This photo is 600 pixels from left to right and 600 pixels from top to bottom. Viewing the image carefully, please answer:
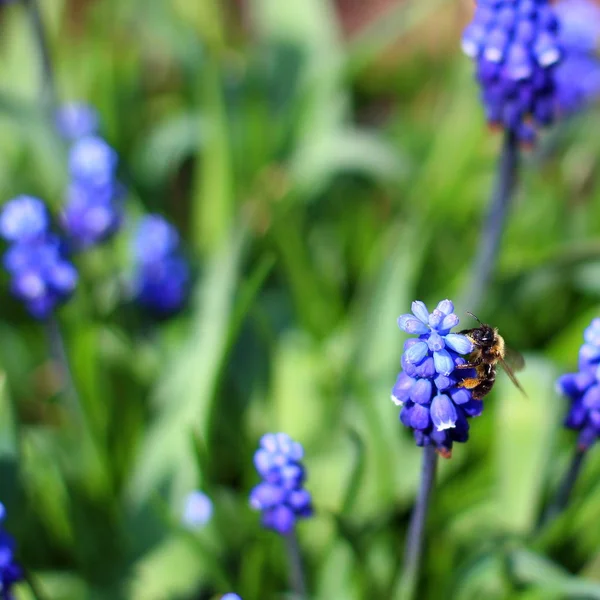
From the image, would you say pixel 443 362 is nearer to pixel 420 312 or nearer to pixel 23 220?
pixel 420 312

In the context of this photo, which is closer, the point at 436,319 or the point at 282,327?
the point at 436,319

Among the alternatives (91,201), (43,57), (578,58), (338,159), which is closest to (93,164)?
(91,201)

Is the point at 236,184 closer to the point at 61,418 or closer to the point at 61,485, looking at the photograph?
the point at 61,418

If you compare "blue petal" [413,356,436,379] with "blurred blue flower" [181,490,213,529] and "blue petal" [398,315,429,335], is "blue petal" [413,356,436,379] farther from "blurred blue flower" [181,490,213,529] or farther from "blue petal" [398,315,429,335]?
"blurred blue flower" [181,490,213,529]

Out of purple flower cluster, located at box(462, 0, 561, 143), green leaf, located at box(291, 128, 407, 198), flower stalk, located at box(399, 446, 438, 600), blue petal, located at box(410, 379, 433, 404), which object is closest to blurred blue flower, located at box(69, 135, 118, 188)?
green leaf, located at box(291, 128, 407, 198)

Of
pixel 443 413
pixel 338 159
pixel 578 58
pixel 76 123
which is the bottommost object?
pixel 443 413

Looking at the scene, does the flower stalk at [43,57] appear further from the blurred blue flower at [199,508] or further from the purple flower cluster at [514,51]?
the blurred blue flower at [199,508]

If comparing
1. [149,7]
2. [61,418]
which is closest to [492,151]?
[149,7]
